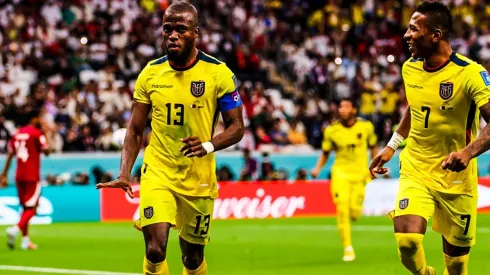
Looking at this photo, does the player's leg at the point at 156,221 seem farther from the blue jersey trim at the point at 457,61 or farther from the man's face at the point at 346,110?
the man's face at the point at 346,110

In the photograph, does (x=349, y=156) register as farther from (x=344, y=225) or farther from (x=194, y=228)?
(x=194, y=228)

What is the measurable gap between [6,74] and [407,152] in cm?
2069

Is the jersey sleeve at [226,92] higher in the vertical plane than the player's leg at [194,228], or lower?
higher

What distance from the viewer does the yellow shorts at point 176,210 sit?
955 cm

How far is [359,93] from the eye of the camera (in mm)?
32688

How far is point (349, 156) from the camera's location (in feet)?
60.0

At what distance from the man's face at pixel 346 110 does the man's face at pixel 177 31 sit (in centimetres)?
887

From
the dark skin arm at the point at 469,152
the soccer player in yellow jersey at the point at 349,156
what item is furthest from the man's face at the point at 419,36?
the soccer player in yellow jersey at the point at 349,156

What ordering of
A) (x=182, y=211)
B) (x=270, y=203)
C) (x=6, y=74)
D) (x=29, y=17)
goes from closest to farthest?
(x=182, y=211) → (x=270, y=203) → (x=6, y=74) → (x=29, y=17)

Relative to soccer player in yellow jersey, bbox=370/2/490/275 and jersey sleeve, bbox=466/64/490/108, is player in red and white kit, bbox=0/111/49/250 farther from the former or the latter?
jersey sleeve, bbox=466/64/490/108

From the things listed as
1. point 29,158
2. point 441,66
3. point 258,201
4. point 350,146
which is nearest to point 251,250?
point 350,146

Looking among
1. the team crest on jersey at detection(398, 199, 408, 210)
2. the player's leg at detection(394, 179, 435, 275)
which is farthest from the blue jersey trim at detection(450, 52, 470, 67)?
the team crest on jersey at detection(398, 199, 408, 210)

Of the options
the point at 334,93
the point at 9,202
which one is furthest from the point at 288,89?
the point at 9,202

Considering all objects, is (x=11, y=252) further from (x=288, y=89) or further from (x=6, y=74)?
(x=288, y=89)
